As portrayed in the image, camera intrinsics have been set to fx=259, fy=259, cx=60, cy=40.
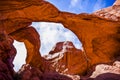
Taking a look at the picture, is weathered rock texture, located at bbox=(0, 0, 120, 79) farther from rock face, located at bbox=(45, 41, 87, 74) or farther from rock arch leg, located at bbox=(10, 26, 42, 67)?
rock face, located at bbox=(45, 41, 87, 74)

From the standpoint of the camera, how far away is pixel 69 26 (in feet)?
80.3

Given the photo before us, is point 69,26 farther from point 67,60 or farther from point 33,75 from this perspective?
point 33,75

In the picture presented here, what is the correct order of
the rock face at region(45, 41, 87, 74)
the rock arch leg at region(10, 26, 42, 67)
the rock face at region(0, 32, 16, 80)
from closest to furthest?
the rock face at region(0, 32, 16, 80) → the rock arch leg at region(10, 26, 42, 67) → the rock face at region(45, 41, 87, 74)

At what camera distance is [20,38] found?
25266 mm

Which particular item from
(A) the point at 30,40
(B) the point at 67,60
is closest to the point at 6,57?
(A) the point at 30,40

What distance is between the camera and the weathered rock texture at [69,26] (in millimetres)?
22062

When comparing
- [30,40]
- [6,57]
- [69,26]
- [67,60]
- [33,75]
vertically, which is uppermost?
[69,26]

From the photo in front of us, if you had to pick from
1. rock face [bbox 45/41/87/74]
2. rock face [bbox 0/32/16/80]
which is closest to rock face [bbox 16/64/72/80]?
rock face [bbox 0/32/16/80]

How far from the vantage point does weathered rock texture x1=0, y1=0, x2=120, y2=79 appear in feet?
72.4

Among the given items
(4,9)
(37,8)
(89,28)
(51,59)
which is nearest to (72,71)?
(51,59)

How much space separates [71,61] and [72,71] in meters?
2.59

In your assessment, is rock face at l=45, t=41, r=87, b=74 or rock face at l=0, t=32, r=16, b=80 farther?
rock face at l=45, t=41, r=87, b=74

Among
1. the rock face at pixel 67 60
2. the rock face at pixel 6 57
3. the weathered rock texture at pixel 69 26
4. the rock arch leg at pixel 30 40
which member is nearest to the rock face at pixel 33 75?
the rock face at pixel 6 57

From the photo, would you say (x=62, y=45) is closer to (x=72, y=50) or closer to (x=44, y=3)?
(x=72, y=50)
